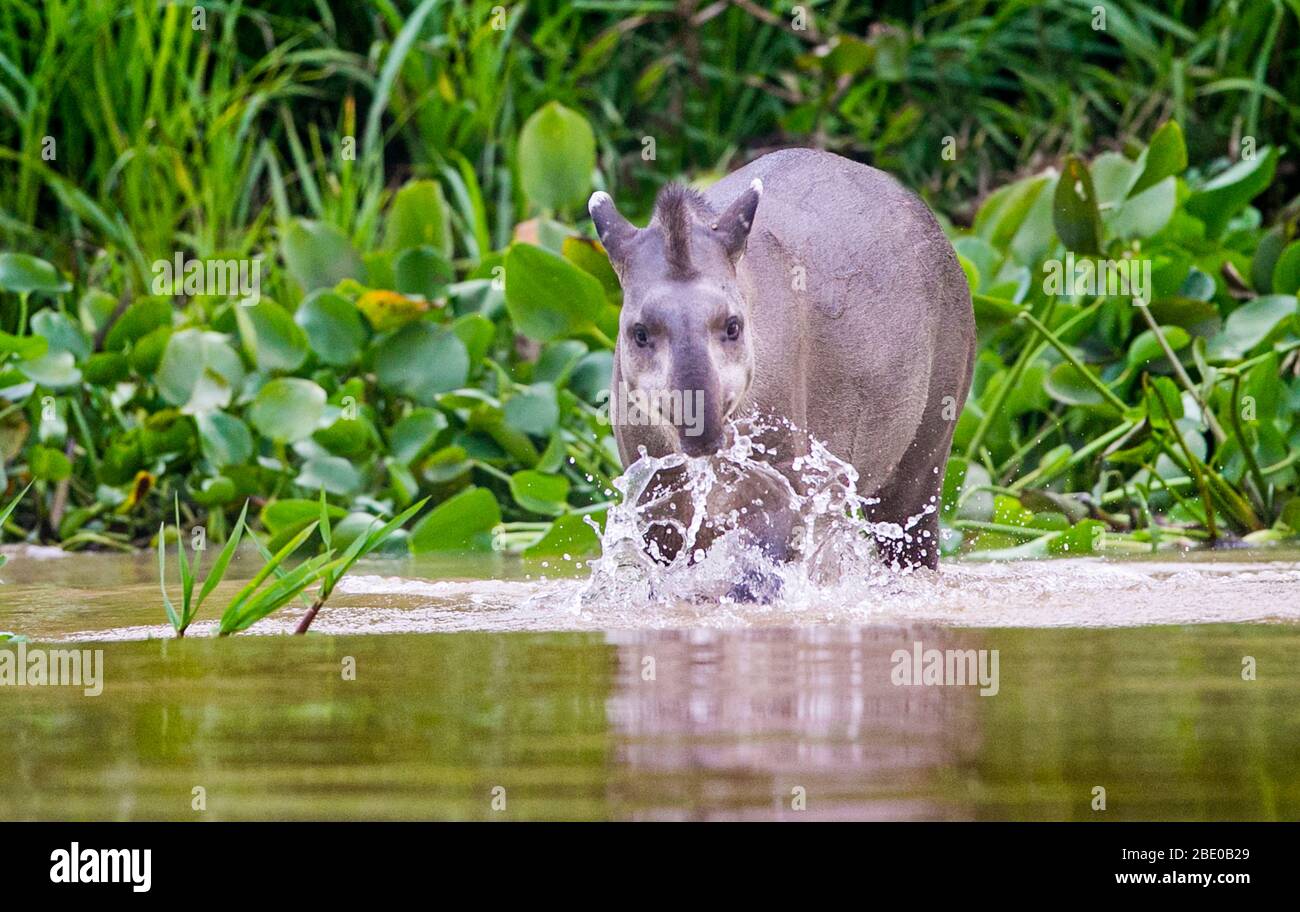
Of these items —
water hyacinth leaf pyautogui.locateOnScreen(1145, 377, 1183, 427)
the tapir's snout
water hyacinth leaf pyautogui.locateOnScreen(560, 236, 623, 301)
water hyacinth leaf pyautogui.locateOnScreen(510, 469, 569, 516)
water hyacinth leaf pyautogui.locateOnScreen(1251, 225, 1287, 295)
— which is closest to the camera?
the tapir's snout

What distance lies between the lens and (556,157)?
807 centimetres

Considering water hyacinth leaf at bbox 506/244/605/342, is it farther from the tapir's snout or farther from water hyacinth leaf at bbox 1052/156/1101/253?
the tapir's snout

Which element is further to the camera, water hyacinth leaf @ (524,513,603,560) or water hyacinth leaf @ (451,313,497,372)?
water hyacinth leaf @ (451,313,497,372)

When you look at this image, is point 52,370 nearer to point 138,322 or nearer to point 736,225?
point 138,322

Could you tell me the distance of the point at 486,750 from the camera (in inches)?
127

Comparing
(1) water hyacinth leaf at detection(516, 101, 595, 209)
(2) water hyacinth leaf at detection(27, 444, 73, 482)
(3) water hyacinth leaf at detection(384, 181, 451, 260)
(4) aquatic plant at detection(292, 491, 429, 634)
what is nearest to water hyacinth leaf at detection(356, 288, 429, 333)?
(3) water hyacinth leaf at detection(384, 181, 451, 260)

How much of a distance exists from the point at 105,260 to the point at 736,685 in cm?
665

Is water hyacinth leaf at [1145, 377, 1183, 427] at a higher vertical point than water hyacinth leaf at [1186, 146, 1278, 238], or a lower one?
lower

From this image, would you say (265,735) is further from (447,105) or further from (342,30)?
(342,30)

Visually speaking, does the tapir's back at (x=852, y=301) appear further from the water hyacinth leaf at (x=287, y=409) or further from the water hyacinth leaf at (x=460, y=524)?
the water hyacinth leaf at (x=287, y=409)

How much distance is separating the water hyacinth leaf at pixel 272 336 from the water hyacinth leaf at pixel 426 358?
1.10 ft

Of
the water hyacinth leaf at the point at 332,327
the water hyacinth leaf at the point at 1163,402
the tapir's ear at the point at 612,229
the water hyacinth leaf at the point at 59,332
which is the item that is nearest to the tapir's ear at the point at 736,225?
the tapir's ear at the point at 612,229

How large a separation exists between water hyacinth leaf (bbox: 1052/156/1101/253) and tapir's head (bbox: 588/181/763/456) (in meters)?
1.94

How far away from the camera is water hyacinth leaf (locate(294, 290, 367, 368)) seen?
7.40 meters
